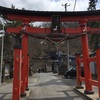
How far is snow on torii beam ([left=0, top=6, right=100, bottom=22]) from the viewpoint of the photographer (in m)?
14.0

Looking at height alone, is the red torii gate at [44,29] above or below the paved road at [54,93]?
above

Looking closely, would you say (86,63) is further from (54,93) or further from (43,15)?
(43,15)

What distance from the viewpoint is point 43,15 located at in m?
14.4

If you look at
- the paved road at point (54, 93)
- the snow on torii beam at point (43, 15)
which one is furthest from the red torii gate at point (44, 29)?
the paved road at point (54, 93)

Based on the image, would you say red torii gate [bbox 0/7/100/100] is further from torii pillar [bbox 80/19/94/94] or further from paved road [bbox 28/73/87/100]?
paved road [bbox 28/73/87/100]

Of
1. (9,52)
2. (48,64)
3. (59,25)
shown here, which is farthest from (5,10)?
(48,64)

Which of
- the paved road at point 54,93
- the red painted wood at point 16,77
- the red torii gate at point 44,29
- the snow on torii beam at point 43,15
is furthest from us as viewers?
the snow on torii beam at point 43,15

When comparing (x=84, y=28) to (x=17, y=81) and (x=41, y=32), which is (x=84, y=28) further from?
(x=17, y=81)

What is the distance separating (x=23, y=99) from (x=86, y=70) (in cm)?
408

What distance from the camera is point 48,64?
88188mm

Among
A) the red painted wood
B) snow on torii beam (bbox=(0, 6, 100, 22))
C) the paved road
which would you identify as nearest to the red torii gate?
snow on torii beam (bbox=(0, 6, 100, 22))

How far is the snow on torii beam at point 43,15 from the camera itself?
1398 centimetres

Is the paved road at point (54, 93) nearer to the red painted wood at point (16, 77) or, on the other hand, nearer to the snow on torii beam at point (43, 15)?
the red painted wood at point (16, 77)

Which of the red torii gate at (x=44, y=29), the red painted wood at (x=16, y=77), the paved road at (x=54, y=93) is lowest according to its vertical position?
the paved road at (x=54, y=93)
